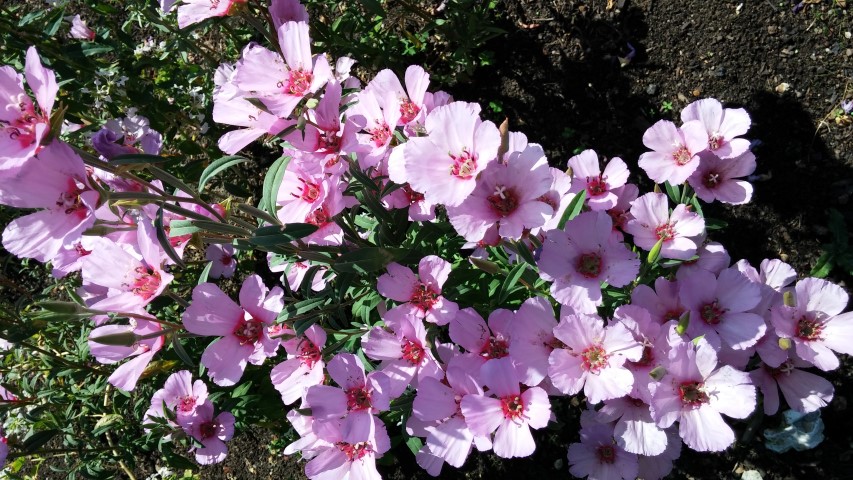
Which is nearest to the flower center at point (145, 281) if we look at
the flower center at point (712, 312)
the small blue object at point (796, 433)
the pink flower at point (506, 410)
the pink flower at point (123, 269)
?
the pink flower at point (123, 269)

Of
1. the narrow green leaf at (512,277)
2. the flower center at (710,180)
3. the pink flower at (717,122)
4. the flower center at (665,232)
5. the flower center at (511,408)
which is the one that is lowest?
the flower center at (511,408)

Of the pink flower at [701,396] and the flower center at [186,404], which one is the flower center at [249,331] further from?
the pink flower at [701,396]

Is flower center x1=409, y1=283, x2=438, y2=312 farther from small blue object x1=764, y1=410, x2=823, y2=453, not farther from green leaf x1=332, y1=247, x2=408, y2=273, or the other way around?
small blue object x1=764, y1=410, x2=823, y2=453

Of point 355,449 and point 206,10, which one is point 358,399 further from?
point 206,10

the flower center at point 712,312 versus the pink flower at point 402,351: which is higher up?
the flower center at point 712,312

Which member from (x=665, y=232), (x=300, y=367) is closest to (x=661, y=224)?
(x=665, y=232)

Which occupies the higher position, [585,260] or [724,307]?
[585,260]
